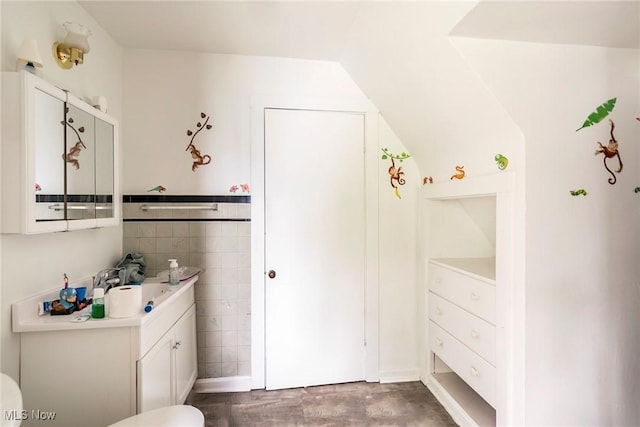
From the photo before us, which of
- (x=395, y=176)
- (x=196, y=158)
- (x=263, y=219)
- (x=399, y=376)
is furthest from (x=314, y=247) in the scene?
(x=399, y=376)

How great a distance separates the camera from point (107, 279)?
1948 millimetres

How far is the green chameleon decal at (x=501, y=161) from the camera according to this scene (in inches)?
63.5

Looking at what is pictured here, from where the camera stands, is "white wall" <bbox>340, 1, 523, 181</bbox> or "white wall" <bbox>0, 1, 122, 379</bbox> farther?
"white wall" <bbox>340, 1, 523, 181</bbox>

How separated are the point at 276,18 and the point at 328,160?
3.25ft

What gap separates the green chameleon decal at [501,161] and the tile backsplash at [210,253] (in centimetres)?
165

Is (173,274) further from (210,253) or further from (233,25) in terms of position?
(233,25)

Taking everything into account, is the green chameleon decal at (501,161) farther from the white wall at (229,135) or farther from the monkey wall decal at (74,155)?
the monkey wall decal at (74,155)

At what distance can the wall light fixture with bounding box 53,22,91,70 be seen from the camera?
162cm

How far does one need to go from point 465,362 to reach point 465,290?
17.4 inches

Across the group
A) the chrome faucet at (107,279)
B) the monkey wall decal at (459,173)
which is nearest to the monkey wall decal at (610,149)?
the monkey wall decal at (459,173)

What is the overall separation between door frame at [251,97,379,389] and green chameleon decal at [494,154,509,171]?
3.22ft

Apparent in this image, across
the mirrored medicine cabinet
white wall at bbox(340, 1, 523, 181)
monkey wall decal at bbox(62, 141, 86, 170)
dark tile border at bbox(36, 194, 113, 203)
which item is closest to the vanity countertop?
the mirrored medicine cabinet

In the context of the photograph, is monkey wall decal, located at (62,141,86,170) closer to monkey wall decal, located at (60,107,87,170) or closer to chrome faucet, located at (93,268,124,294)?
monkey wall decal, located at (60,107,87,170)

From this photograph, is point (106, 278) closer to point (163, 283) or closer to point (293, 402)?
point (163, 283)
